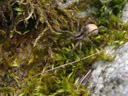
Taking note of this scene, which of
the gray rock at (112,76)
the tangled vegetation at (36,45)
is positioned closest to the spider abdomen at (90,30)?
the tangled vegetation at (36,45)

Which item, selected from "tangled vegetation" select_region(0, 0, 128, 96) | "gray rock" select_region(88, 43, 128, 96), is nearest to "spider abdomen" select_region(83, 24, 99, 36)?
"tangled vegetation" select_region(0, 0, 128, 96)

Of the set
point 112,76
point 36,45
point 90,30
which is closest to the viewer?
point 112,76

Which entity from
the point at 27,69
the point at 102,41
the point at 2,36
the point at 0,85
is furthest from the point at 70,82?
the point at 2,36

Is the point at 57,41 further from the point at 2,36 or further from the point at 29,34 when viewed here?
the point at 2,36

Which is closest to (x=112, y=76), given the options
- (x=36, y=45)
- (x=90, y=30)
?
(x=90, y=30)

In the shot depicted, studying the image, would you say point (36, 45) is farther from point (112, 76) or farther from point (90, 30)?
point (112, 76)

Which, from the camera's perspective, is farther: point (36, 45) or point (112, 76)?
point (36, 45)

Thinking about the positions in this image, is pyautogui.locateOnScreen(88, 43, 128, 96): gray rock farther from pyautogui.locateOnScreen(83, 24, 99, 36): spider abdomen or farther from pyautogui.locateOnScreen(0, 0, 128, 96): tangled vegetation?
pyautogui.locateOnScreen(83, 24, 99, 36): spider abdomen
